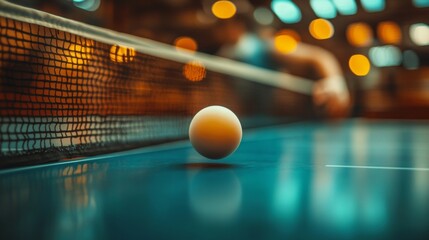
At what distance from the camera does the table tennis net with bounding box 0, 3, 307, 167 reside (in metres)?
2.02

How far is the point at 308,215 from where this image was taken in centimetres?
102

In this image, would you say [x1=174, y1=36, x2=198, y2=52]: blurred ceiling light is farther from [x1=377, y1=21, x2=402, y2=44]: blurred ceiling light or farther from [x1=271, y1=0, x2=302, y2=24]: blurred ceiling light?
[x1=377, y1=21, x2=402, y2=44]: blurred ceiling light

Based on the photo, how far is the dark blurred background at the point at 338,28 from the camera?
992cm

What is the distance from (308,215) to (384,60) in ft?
49.5

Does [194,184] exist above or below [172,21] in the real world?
below

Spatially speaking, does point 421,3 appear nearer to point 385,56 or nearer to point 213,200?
point 385,56

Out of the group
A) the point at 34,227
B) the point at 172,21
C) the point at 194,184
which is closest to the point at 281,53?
the point at 172,21

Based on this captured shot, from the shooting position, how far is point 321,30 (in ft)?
50.7

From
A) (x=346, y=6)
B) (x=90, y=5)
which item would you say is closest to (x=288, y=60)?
(x=90, y=5)

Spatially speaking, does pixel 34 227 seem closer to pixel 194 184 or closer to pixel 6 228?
pixel 6 228

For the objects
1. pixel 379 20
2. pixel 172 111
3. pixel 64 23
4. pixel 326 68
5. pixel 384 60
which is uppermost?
pixel 379 20

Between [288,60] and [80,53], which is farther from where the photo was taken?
[288,60]

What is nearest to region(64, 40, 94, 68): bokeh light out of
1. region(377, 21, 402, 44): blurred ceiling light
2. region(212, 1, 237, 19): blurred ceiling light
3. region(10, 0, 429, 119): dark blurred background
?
region(10, 0, 429, 119): dark blurred background

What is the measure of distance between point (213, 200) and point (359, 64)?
1509 cm
